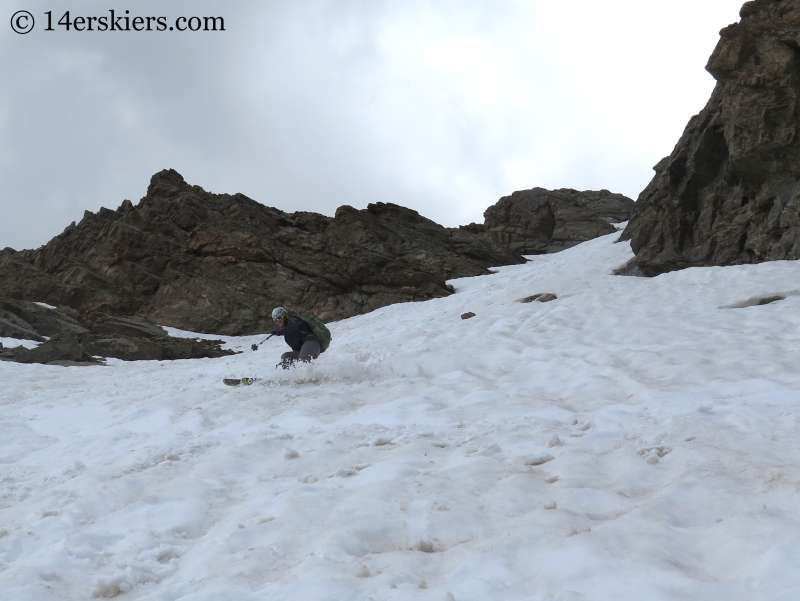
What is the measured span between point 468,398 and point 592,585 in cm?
501

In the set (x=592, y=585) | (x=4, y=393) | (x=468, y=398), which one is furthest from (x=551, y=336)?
(x=4, y=393)

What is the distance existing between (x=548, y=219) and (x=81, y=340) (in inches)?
1648

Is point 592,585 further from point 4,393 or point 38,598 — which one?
point 4,393

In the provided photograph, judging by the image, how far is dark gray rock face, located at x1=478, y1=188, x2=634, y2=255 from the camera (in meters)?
53.1

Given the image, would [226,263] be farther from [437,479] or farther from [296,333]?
[437,479]

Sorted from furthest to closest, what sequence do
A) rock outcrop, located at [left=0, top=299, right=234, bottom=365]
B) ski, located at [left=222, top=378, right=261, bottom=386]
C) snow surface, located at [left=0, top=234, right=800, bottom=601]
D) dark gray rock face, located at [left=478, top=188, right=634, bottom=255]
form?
dark gray rock face, located at [left=478, top=188, right=634, bottom=255] → rock outcrop, located at [left=0, top=299, right=234, bottom=365] → ski, located at [left=222, top=378, right=261, bottom=386] → snow surface, located at [left=0, top=234, right=800, bottom=601]

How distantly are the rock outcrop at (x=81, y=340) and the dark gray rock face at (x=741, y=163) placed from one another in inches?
736

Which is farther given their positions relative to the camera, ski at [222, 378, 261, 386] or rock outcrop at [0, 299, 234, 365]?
rock outcrop at [0, 299, 234, 365]

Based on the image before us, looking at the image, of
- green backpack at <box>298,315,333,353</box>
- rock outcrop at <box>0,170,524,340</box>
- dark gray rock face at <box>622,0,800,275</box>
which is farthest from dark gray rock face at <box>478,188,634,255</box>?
green backpack at <box>298,315,333,353</box>

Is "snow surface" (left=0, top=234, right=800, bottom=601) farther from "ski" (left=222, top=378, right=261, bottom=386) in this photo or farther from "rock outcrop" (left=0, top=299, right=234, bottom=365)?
"rock outcrop" (left=0, top=299, right=234, bottom=365)

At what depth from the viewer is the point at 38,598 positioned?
398 cm

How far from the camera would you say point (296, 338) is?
12133mm

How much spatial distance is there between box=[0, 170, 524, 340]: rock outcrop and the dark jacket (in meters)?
21.2

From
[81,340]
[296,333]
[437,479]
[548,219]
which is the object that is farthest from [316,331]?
[548,219]
